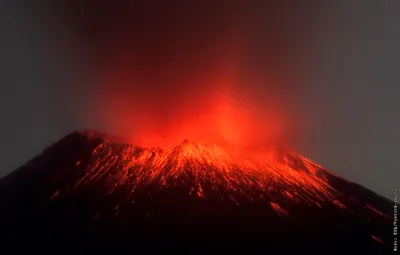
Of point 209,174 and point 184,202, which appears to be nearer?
point 184,202

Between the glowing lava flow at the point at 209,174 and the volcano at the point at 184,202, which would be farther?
the glowing lava flow at the point at 209,174

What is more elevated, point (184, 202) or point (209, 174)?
point (209, 174)

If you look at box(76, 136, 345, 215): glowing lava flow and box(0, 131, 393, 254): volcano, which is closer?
box(0, 131, 393, 254): volcano
